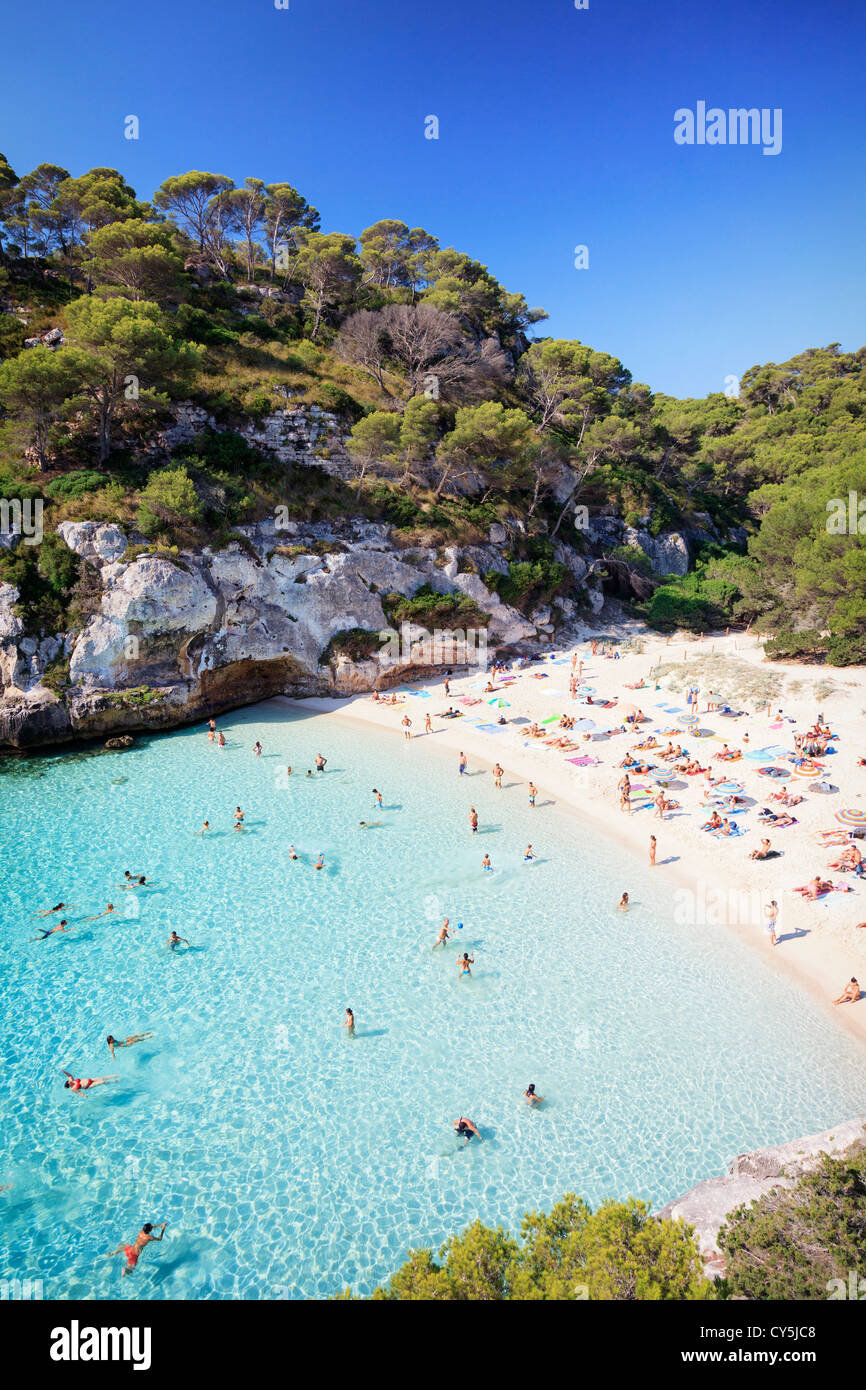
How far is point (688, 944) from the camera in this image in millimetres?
14766

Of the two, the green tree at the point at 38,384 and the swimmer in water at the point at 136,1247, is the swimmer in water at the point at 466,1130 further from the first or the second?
the green tree at the point at 38,384

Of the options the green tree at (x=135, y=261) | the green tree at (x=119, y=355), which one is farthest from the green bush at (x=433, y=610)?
the green tree at (x=135, y=261)

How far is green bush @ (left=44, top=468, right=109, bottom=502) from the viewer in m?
27.1

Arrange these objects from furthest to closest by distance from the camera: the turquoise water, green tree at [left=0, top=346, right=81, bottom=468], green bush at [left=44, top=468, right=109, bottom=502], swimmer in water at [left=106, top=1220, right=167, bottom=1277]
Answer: green bush at [left=44, top=468, right=109, bottom=502], green tree at [left=0, top=346, right=81, bottom=468], the turquoise water, swimmer in water at [left=106, top=1220, right=167, bottom=1277]

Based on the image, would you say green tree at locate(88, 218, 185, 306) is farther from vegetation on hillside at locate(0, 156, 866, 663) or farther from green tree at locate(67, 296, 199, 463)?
green tree at locate(67, 296, 199, 463)

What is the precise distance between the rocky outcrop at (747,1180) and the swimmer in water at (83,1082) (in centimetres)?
1013

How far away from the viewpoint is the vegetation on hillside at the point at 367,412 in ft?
93.5

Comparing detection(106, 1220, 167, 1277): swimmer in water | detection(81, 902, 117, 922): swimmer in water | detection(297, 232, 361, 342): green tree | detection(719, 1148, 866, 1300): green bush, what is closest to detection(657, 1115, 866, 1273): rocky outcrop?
detection(719, 1148, 866, 1300): green bush

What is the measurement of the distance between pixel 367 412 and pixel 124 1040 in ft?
123

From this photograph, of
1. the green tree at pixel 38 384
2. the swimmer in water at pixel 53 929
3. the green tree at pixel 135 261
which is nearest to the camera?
the swimmer in water at pixel 53 929

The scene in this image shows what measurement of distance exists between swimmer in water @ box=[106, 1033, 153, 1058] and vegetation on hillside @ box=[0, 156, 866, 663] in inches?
870

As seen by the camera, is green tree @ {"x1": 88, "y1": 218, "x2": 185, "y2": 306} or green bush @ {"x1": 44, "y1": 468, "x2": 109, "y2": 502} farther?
green tree @ {"x1": 88, "y1": 218, "x2": 185, "y2": 306}
